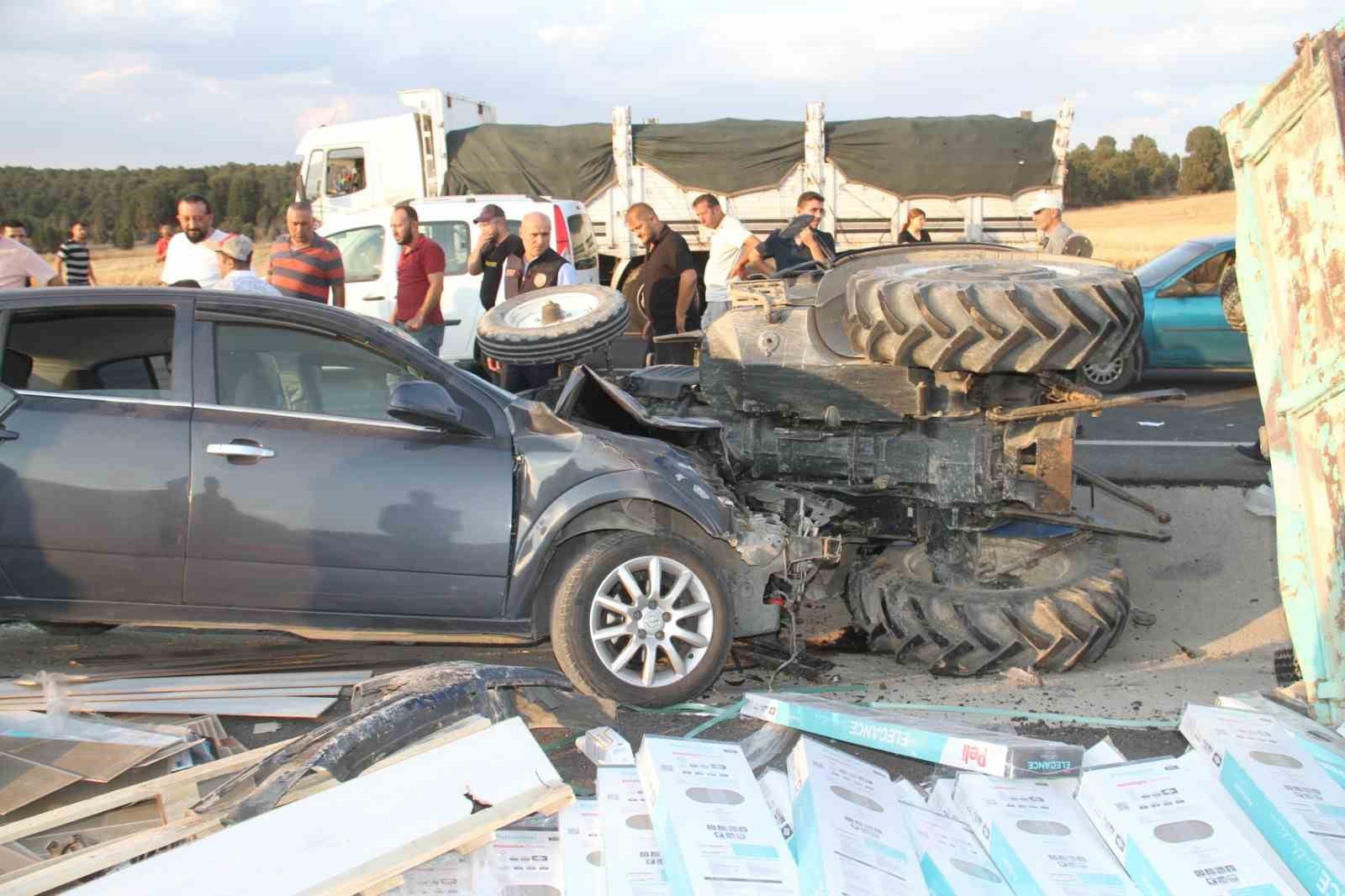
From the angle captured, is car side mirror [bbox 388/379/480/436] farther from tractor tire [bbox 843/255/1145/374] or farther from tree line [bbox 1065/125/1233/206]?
tree line [bbox 1065/125/1233/206]

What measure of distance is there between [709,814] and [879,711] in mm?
1483

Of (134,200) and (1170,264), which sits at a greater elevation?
(134,200)

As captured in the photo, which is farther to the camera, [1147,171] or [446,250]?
→ [1147,171]

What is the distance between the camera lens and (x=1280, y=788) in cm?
323

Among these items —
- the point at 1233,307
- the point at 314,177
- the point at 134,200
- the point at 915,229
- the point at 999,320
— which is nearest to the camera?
the point at 999,320

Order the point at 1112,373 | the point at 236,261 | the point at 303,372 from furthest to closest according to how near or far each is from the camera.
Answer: the point at 1112,373 < the point at 236,261 < the point at 303,372

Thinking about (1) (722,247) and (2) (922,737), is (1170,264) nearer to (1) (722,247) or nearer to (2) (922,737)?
(1) (722,247)

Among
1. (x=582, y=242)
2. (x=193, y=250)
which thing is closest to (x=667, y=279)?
(x=193, y=250)

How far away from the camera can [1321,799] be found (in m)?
3.22

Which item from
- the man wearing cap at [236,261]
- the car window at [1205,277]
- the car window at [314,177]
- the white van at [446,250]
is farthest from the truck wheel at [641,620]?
the car window at [314,177]

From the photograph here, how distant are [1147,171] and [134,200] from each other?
137ft

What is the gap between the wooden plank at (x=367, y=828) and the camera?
9.15 ft

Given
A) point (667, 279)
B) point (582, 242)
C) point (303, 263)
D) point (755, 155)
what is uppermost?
point (755, 155)

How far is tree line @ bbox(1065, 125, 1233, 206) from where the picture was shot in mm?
51031
